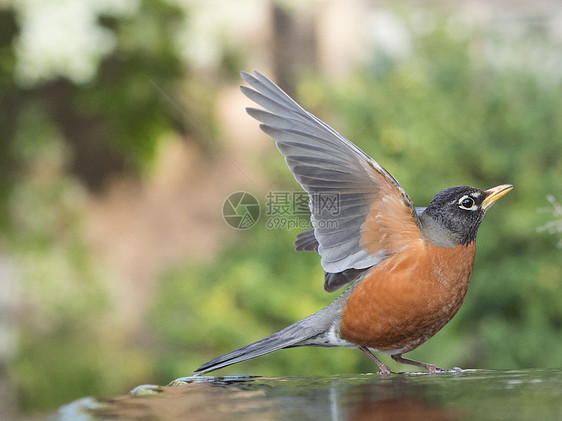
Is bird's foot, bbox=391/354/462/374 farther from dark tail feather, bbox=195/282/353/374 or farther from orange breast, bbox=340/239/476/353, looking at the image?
dark tail feather, bbox=195/282/353/374

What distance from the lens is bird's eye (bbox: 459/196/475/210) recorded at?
189 cm

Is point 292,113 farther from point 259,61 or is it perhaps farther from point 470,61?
point 259,61

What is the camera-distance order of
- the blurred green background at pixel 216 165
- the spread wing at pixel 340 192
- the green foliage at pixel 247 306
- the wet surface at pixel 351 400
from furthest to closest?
the blurred green background at pixel 216 165, the green foliage at pixel 247 306, the spread wing at pixel 340 192, the wet surface at pixel 351 400

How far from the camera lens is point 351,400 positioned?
143cm

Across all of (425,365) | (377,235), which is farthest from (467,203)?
(425,365)

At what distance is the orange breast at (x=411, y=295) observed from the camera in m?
1.91

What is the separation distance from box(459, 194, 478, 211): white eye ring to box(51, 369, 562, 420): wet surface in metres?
0.45

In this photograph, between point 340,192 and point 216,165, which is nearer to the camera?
point 340,192

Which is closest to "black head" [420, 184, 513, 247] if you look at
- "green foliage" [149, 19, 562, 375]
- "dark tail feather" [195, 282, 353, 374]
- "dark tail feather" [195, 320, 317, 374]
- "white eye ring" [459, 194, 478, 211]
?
"white eye ring" [459, 194, 478, 211]

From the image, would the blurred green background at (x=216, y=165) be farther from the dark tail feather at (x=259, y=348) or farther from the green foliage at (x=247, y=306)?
the dark tail feather at (x=259, y=348)

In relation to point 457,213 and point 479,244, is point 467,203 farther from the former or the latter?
point 479,244

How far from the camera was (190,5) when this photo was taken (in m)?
6.89

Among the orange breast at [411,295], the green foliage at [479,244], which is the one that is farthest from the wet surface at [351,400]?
the green foliage at [479,244]

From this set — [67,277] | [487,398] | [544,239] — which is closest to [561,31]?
[544,239]
